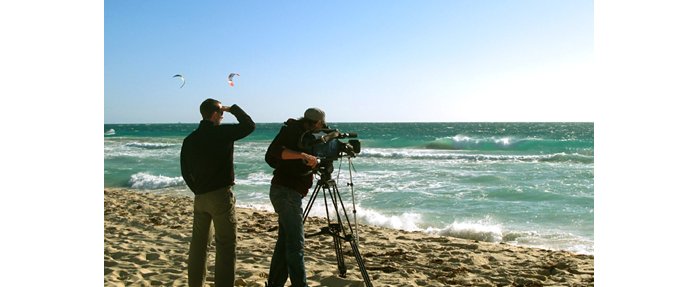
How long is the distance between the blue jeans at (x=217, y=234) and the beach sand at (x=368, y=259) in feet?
2.58

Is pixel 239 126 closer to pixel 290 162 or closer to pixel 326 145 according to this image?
pixel 290 162

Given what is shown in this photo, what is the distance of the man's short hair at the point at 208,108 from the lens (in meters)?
3.76

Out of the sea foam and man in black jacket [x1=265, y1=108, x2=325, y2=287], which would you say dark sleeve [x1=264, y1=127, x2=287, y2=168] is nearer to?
man in black jacket [x1=265, y1=108, x2=325, y2=287]

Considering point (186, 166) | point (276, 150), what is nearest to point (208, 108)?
point (186, 166)

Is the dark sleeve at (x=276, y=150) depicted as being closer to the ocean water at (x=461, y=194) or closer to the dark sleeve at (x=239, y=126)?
the dark sleeve at (x=239, y=126)

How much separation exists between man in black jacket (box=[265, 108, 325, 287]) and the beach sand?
3.65 feet

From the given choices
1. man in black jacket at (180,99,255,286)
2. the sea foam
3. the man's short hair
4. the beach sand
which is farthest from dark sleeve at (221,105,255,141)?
the sea foam

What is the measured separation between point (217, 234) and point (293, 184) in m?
0.66
